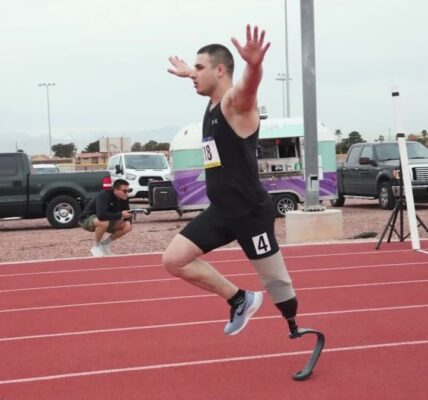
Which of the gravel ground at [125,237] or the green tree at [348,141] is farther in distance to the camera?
the green tree at [348,141]

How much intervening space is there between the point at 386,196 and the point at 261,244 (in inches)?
641

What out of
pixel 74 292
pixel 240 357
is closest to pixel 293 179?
pixel 74 292

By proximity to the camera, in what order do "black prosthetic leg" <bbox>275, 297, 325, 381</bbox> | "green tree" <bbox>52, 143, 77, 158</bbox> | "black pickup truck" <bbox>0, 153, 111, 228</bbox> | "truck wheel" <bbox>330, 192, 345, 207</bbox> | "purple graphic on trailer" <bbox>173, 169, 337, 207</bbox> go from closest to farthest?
"black prosthetic leg" <bbox>275, 297, 325, 381</bbox> < "black pickup truck" <bbox>0, 153, 111, 228</bbox> < "purple graphic on trailer" <bbox>173, 169, 337, 207</bbox> < "truck wheel" <bbox>330, 192, 345, 207</bbox> < "green tree" <bbox>52, 143, 77, 158</bbox>

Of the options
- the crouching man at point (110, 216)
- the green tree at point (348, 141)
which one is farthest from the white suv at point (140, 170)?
the green tree at point (348, 141)

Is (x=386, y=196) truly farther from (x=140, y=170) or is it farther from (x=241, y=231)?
(x=241, y=231)

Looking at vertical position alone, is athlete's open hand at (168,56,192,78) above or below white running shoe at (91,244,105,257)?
above

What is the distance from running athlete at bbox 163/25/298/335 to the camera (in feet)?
13.8

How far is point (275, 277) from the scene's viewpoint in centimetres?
439

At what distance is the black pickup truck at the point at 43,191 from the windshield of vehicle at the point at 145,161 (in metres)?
6.31

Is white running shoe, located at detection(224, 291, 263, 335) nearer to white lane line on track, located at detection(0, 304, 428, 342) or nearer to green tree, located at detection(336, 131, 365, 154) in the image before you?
white lane line on track, located at detection(0, 304, 428, 342)

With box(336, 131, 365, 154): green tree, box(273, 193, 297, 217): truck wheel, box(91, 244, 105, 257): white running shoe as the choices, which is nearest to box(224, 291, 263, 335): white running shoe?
box(91, 244, 105, 257): white running shoe

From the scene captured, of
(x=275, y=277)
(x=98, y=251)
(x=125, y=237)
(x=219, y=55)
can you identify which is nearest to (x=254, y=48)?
(x=219, y=55)

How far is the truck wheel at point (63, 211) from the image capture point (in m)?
17.4

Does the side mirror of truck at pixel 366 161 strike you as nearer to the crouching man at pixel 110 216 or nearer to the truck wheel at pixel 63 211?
the truck wheel at pixel 63 211
